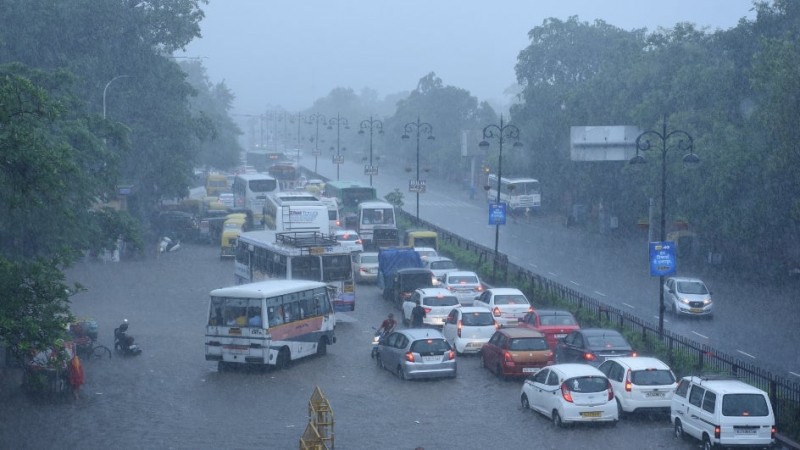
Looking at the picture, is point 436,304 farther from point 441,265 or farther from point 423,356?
point 441,265

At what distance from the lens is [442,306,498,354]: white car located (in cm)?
2667

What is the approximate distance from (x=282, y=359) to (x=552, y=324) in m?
7.03

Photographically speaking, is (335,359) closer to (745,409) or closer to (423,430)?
(423,430)

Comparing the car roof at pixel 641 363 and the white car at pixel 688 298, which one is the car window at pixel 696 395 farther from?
the white car at pixel 688 298

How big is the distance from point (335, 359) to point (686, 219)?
25.2m

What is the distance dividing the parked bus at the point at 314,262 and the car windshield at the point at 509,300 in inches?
189

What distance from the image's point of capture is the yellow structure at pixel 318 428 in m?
15.5

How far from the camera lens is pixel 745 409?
53.7 ft

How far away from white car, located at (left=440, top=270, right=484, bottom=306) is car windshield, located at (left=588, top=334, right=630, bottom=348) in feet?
37.4

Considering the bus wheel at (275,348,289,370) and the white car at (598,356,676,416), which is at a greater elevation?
the white car at (598,356,676,416)

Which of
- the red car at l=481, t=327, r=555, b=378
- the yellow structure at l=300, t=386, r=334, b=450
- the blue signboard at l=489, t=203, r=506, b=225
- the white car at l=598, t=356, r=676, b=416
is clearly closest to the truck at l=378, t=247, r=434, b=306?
the blue signboard at l=489, t=203, r=506, b=225

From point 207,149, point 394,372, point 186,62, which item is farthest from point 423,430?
point 186,62

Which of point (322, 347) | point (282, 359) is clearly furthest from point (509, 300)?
point (282, 359)

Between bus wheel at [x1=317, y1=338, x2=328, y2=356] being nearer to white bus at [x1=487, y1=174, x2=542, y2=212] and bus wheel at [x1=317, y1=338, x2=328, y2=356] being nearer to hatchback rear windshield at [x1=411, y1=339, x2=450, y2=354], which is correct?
hatchback rear windshield at [x1=411, y1=339, x2=450, y2=354]
